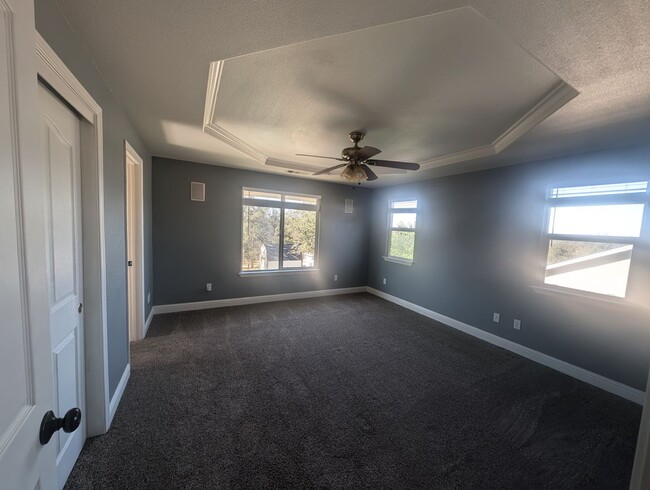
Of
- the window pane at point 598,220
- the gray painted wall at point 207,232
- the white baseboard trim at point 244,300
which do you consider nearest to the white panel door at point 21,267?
the gray painted wall at point 207,232

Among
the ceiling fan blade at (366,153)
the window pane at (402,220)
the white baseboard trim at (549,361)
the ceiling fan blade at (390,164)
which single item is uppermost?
the ceiling fan blade at (366,153)

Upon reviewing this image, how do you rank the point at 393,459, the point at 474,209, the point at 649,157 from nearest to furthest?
the point at 393,459 → the point at 649,157 → the point at 474,209

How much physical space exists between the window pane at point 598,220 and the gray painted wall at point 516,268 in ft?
0.34

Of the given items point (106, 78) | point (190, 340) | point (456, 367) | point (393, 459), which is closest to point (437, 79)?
point (106, 78)

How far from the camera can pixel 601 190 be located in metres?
2.64

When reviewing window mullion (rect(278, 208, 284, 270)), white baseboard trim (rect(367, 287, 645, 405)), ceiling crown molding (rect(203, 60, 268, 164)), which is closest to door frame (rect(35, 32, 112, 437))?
ceiling crown molding (rect(203, 60, 268, 164))

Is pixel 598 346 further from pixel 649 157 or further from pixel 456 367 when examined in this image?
pixel 649 157

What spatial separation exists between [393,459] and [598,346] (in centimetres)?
249

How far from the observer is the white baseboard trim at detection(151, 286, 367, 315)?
13.1ft

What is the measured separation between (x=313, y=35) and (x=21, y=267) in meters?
1.40

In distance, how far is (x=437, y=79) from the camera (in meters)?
1.72

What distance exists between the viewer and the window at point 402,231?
4809mm

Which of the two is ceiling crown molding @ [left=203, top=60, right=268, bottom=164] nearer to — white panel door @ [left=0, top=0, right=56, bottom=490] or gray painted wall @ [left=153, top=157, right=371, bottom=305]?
gray painted wall @ [left=153, top=157, right=371, bottom=305]

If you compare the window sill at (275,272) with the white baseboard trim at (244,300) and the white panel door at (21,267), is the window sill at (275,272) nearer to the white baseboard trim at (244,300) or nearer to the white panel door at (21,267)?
the white baseboard trim at (244,300)
